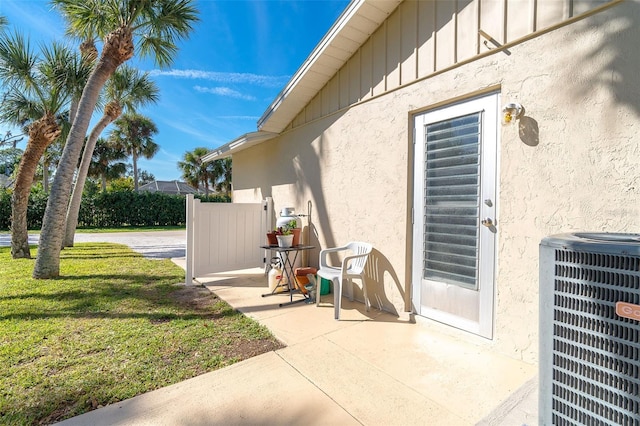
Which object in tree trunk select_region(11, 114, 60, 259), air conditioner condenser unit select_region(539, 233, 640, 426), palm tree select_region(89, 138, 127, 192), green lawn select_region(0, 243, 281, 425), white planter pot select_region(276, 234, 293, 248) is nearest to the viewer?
air conditioner condenser unit select_region(539, 233, 640, 426)

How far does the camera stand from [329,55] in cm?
473

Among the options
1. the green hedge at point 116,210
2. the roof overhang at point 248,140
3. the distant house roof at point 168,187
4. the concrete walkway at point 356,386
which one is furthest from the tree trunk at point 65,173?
the distant house roof at point 168,187

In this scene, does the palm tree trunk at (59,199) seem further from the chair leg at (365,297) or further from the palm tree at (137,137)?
the palm tree at (137,137)

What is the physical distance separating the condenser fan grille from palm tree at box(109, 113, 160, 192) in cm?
2646

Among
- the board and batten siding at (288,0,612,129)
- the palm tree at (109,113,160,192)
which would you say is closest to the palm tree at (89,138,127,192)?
the palm tree at (109,113,160,192)

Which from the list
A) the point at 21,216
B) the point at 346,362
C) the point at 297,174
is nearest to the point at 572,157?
the point at 346,362

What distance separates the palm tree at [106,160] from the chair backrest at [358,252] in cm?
2498

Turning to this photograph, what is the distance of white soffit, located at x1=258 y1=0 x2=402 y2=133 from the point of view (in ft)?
13.4

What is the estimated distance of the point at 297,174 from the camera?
619cm

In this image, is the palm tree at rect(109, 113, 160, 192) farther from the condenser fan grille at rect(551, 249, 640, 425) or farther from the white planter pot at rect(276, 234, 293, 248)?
the condenser fan grille at rect(551, 249, 640, 425)

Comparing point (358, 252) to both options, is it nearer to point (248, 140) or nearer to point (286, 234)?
point (286, 234)

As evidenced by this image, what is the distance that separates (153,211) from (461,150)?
20.8m

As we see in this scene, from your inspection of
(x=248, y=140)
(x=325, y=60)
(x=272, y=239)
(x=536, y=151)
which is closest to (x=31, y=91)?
(x=248, y=140)

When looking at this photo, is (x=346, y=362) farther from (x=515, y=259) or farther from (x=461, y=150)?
(x=461, y=150)
